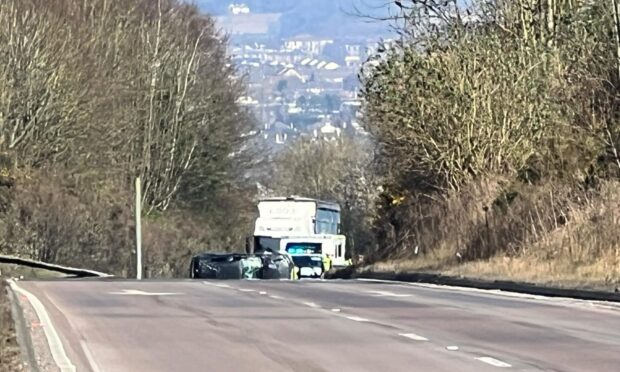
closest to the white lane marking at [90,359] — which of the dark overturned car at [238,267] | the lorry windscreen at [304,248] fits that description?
the dark overturned car at [238,267]

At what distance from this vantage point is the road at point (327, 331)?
13773mm

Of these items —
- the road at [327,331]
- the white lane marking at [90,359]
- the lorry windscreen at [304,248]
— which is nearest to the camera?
the white lane marking at [90,359]

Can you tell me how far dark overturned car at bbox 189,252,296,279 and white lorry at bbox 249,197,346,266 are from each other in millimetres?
20005

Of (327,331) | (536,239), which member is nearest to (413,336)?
(327,331)

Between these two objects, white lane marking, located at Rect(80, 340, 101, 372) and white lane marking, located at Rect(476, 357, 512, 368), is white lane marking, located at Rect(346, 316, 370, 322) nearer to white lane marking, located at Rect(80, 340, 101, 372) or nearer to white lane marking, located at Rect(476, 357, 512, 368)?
white lane marking, located at Rect(80, 340, 101, 372)

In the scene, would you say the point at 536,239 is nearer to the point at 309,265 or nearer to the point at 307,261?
Result: the point at 309,265

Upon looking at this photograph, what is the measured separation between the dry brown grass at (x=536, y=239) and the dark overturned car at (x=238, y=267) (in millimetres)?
4099

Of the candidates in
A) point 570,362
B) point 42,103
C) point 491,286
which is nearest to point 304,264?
point 42,103

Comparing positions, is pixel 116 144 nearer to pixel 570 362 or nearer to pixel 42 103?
pixel 42 103

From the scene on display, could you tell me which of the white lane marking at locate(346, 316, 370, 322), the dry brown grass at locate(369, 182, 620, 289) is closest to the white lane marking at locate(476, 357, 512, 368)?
the white lane marking at locate(346, 316, 370, 322)

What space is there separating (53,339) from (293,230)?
181ft

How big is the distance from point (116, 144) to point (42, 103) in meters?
7.80

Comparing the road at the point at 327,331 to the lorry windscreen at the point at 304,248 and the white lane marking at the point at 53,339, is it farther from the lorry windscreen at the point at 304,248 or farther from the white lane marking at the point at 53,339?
the lorry windscreen at the point at 304,248

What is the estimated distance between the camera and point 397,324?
1816cm
